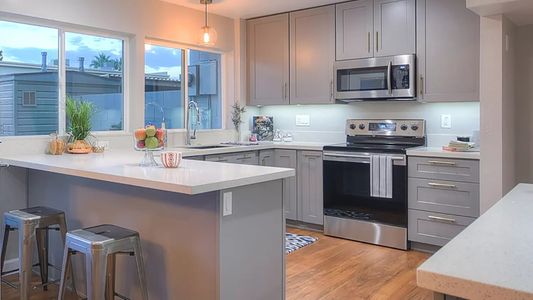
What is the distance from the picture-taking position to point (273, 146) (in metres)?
4.79

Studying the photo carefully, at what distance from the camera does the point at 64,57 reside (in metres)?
3.77

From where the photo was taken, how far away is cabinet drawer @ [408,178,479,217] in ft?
11.6

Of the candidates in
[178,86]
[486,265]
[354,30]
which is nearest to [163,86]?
[178,86]

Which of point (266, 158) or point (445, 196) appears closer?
point (445, 196)

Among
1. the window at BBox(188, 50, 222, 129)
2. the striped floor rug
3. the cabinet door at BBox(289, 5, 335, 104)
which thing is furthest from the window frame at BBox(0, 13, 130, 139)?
the striped floor rug

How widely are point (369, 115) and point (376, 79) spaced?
0.52 metres

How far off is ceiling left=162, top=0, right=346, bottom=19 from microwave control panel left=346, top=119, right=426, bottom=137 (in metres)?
1.29

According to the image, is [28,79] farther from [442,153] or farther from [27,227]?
[442,153]

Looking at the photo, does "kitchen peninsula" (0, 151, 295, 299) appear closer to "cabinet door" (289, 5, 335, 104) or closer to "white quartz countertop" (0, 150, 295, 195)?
"white quartz countertop" (0, 150, 295, 195)

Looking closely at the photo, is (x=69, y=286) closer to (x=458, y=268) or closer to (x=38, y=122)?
(x=38, y=122)

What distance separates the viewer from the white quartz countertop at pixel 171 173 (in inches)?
77.6

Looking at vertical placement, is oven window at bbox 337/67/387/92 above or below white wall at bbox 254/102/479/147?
above

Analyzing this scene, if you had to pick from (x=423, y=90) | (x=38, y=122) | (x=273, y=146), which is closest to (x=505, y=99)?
(x=423, y=90)

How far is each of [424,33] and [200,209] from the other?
2.85 m
